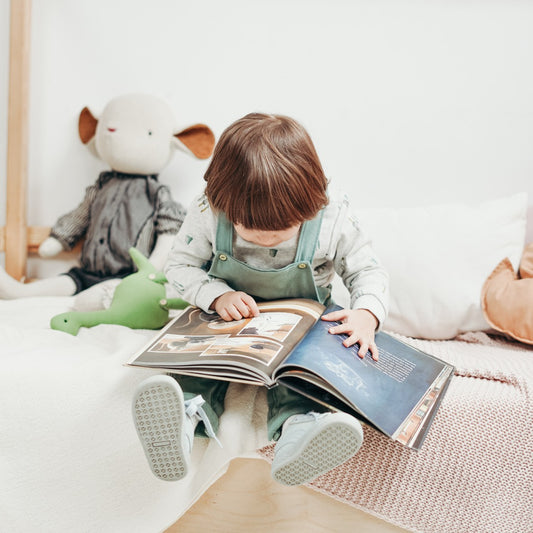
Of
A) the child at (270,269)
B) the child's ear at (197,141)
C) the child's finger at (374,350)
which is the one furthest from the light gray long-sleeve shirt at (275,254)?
the child's ear at (197,141)

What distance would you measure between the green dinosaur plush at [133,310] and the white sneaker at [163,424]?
16.3 inches

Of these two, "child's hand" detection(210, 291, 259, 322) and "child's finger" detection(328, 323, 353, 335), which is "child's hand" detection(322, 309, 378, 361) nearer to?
"child's finger" detection(328, 323, 353, 335)

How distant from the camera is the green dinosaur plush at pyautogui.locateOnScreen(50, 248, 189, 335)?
38.9 inches

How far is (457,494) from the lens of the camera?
2.29 ft

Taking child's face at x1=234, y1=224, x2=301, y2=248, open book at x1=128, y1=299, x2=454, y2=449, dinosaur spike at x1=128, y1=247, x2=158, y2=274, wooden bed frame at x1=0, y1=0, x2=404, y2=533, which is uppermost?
child's face at x1=234, y1=224, x2=301, y2=248

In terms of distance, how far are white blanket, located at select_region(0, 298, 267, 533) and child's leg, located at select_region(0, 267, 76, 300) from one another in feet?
1.65

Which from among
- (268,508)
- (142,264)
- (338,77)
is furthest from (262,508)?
(338,77)

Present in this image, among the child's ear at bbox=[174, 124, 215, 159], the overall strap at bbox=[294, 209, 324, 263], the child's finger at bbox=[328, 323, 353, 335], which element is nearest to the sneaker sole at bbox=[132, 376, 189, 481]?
the child's finger at bbox=[328, 323, 353, 335]

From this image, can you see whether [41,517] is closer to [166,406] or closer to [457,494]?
[166,406]

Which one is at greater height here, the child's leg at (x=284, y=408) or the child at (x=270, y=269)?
the child at (x=270, y=269)

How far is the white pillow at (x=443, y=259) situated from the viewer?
3.55 ft

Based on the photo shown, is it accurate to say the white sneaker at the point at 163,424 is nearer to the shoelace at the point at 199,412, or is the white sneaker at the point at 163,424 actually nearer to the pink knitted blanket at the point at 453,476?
the shoelace at the point at 199,412

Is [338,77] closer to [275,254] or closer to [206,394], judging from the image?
[275,254]

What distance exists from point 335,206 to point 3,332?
583 mm
